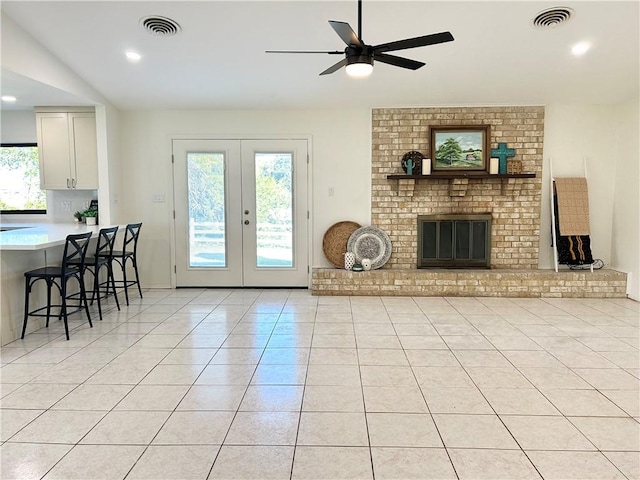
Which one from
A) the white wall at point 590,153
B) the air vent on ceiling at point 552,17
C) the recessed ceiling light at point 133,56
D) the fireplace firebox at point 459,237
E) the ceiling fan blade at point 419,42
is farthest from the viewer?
the fireplace firebox at point 459,237

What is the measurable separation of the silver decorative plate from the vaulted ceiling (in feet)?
5.48

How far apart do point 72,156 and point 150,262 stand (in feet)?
5.40

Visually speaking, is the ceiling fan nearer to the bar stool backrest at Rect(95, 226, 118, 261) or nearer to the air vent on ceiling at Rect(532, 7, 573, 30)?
the air vent on ceiling at Rect(532, 7, 573, 30)

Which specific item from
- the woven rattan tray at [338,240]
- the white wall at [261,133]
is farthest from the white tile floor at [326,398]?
the white wall at [261,133]

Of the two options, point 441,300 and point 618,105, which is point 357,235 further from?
point 618,105

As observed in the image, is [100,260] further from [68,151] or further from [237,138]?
[237,138]

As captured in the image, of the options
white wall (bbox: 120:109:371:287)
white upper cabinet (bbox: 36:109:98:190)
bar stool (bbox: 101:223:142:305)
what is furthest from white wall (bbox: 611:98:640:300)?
white upper cabinet (bbox: 36:109:98:190)

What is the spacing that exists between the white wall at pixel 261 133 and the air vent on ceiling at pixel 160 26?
1.79m

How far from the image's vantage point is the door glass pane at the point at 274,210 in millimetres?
5641

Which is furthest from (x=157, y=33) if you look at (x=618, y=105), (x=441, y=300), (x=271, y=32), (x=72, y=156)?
(x=618, y=105)

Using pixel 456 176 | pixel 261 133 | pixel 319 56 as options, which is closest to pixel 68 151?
pixel 261 133

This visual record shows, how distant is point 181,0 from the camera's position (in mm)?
3420

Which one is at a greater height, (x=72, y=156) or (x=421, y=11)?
(x=421, y=11)

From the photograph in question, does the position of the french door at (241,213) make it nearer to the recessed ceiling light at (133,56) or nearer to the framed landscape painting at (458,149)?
the recessed ceiling light at (133,56)
